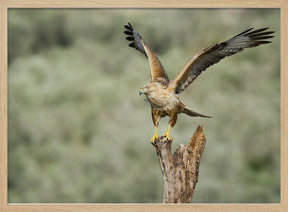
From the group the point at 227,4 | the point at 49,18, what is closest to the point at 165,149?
the point at 227,4

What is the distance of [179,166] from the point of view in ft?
17.0

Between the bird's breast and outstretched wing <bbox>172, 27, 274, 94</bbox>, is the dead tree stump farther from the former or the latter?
outstretched wing <bbox>172, 27, 274, 94</bbox>

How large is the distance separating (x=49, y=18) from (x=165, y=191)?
52.4ft

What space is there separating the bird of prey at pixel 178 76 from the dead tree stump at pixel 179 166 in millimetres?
179

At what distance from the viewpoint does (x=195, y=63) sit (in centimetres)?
513

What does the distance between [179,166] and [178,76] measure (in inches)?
43.0

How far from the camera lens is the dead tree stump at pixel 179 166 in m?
5.15

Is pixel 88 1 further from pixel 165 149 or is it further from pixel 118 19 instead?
pixel 118 19

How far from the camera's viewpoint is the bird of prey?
16.5 ft

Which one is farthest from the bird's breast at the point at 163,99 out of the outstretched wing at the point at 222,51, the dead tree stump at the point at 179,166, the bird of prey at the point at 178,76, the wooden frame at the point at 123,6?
the wooden frame at the point at 123,6

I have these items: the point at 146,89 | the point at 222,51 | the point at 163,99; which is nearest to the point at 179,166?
the point at 163,99

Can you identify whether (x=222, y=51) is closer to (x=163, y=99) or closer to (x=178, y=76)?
(x=178, y=76)

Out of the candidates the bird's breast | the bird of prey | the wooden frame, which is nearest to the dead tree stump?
the bird of prey

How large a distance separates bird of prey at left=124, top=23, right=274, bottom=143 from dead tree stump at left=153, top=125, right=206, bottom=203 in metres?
0.18
